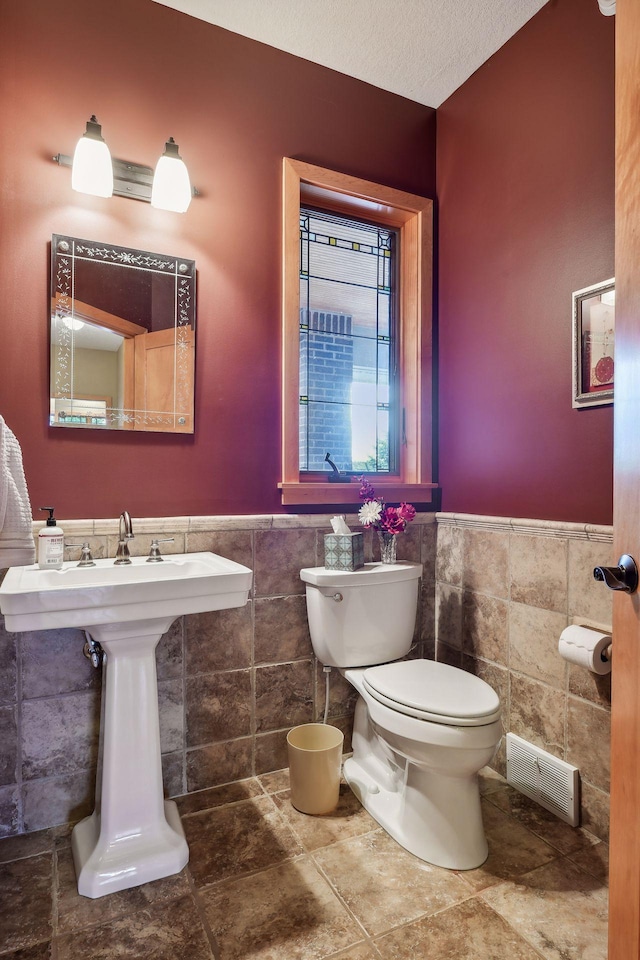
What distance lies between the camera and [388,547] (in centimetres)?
217

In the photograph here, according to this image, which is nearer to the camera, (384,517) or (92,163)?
(92,163)

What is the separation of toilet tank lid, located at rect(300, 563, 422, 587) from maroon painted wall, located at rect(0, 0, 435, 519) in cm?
32

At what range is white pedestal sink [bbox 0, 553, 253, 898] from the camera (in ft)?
4.78

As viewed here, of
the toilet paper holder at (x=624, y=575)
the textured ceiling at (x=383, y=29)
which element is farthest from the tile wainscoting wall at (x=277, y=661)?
the textured ceiling at (x=383, y=29)

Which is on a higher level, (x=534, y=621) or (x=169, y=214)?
(x=169, y=214)

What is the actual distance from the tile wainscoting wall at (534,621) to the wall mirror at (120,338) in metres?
1.23

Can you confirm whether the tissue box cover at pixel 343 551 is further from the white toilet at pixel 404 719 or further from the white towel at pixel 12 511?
the white towel at pixel 12 511

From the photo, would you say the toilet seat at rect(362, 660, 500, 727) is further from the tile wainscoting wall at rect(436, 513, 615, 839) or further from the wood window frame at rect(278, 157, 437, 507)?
the wood window frame at rect(278, 157, 437, 507)

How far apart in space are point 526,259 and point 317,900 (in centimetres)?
213

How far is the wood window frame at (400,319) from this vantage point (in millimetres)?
2143

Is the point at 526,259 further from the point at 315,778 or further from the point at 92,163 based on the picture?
the point at 315,778

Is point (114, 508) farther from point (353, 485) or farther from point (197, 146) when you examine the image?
point (197, 146)

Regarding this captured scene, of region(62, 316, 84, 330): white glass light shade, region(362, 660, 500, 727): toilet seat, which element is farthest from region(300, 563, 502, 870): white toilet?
region(62, 316, 84, 330): white glass light shade

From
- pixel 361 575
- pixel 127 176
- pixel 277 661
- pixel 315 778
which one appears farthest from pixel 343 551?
pixel 127 176
